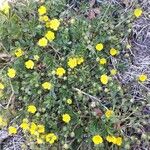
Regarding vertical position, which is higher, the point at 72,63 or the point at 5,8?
the point at 5,8

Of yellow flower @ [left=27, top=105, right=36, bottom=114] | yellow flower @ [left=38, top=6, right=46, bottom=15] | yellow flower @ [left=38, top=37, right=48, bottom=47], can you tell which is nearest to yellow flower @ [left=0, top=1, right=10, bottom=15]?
yellow flower @ [left=38, top=6, right=46, bottom=15]

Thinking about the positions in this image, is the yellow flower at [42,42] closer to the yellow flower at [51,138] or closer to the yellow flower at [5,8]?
the yellow flower at [5,8]

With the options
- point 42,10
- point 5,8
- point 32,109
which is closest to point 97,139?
point 32,109

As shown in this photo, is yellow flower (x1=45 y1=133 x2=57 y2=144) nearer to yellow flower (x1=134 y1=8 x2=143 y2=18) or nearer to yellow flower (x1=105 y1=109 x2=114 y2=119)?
yellow flower (x1=105 y1=109 x2=114 y2=119)

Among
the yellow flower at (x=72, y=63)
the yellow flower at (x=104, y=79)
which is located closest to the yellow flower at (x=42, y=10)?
the yellow flower at (x=72, y=63)

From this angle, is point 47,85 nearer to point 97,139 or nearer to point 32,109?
point 32,109

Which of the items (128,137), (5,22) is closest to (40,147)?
(128,137)

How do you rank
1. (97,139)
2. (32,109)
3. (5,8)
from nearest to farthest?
(97,139) → (32,109) → (5,8)

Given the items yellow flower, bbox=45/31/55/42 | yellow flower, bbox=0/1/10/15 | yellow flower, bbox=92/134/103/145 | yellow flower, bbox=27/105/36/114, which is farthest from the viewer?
yellow flower, bbox=0/1/10/15

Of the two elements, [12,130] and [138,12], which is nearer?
[12,130]
